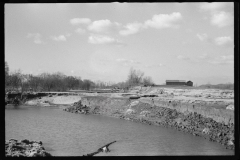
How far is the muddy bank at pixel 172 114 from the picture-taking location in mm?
16000

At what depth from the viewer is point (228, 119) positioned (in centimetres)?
1616

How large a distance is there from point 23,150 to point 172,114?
15372 mm

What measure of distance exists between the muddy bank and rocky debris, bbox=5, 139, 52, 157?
38.4ft

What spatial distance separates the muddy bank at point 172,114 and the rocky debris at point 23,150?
11.7 meters

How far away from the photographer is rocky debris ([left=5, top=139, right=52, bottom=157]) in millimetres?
11289

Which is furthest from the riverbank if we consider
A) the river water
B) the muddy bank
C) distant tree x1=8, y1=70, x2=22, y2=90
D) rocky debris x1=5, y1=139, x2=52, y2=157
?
distant tree x1=8, y1=70, x2=22, y2=90

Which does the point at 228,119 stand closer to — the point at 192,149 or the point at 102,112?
the point at 192,149

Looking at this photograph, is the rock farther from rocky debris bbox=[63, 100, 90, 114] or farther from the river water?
rocky debris bbox=[63, 100, 90, 114]

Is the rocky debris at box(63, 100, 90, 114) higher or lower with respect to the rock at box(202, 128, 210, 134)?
lower

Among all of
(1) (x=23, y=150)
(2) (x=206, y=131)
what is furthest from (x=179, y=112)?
(1) (x=23, y=150)

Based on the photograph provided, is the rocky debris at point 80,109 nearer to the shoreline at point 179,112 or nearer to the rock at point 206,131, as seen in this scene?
the shoreline at point 179,112

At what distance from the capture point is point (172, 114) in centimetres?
2269

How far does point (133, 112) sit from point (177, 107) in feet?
20.9

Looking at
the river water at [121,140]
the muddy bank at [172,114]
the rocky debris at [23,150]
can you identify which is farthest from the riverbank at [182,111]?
the rocky debris at [23,150]
